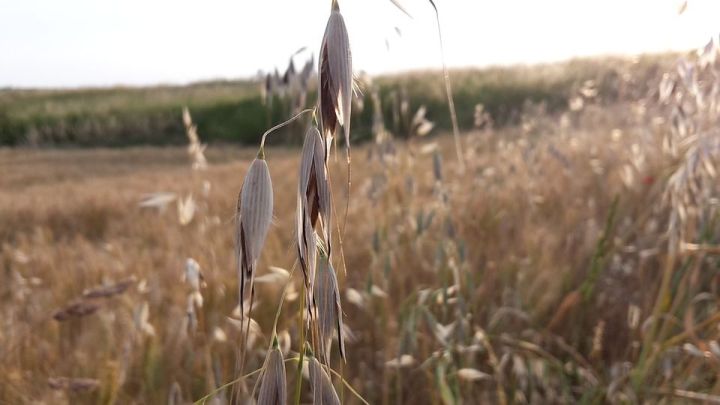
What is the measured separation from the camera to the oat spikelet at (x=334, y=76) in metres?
0.33

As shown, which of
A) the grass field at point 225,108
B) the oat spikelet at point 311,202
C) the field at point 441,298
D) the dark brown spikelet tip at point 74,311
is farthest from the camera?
the grass field at point 225,108

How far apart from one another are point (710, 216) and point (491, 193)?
33.2 inches

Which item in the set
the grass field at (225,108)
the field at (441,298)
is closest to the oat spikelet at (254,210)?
the field at (441,298)

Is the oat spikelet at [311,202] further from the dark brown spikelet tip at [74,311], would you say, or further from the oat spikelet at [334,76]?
the dark brown spikelet tip at [74,311]

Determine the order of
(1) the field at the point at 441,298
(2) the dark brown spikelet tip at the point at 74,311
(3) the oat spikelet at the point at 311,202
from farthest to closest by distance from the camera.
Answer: (1) the field at the point at 441,298
(2) the dark brown spikelet tip at the point at 74,311
(3) the oat spikelet at the point at 311,202

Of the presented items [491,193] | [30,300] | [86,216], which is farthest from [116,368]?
[86,216]

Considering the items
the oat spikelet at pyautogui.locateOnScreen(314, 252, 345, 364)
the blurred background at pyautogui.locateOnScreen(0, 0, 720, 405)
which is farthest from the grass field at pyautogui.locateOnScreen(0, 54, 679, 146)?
the oat spikelet at pyautogui.locateOnScreen(314, 252, 345, 364)

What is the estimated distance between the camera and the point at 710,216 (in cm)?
127

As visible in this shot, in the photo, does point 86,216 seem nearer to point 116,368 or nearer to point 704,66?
point 116,368

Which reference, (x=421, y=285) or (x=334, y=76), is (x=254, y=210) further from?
(x=421, y=285)

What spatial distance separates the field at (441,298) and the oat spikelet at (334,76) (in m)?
0.25

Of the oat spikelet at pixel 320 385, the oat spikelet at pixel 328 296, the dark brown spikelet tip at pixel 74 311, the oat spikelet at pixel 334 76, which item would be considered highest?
the oat spikelet at pixel 334 76

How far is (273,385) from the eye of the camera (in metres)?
0.38

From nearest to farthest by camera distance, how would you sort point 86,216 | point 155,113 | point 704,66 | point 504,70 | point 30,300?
point 704,66
point 30,300
point 86,216
point 504,70
point 155,113
